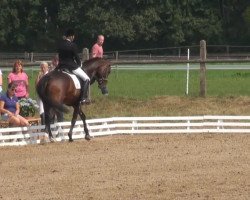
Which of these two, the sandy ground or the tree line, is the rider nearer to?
the sandy ground

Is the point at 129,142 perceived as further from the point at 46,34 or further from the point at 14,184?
the point at 46,34

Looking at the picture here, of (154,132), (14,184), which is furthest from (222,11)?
(14,184)

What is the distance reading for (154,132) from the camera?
16.3 meters

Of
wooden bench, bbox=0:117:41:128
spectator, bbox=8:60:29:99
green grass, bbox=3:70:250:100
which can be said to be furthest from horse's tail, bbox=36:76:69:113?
green grass, bbox=3:70:250:100

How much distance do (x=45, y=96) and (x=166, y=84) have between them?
462 inches

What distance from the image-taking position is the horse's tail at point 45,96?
14781 millimetres

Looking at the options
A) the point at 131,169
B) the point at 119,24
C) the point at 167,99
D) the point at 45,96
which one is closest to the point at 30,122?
the point at 45,96

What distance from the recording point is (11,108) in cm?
1507

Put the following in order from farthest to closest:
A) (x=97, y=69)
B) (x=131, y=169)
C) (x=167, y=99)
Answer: (x=167, y=99) → (x=97, y=69) → (x=131, y=169)

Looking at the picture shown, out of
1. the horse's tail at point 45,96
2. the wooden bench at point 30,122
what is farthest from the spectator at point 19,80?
the horse's tail at point 45,96

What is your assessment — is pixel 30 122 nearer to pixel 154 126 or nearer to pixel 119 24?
pixel 154 126

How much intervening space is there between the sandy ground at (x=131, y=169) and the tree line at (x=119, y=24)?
3433 centimetres

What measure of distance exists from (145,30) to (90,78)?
1346 inches

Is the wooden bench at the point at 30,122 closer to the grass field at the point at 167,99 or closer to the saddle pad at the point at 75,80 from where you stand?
the saddle pad at the point at 75,80
